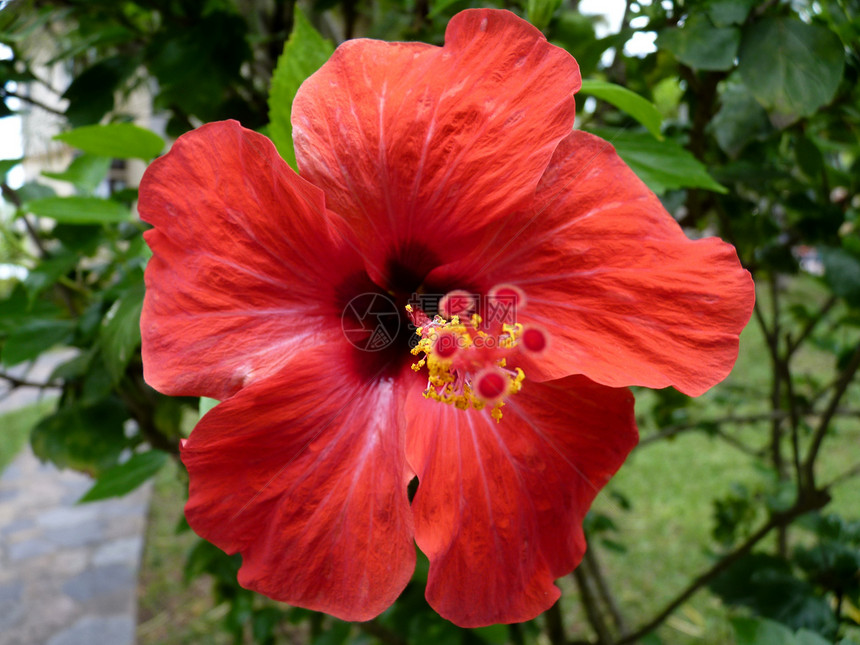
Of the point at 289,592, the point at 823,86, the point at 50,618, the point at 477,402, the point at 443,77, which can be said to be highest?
the point at 443,77

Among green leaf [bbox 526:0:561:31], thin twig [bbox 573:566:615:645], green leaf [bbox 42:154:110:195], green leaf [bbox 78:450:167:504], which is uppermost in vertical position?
green leaf [bbox 526:0:561:31]

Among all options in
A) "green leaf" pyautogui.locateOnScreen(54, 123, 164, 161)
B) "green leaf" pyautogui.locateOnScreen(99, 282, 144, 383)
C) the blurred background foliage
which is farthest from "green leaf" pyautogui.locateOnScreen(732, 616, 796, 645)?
"green leaf" pyautogui.locateOnScreen(54, 123, 164, 161)

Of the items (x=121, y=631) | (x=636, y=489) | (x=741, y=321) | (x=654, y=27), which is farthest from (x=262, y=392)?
(x=636, y=489)

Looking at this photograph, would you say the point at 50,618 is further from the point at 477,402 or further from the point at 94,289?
the point at 477,402

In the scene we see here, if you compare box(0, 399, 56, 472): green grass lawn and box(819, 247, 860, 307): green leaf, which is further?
box(0, 399, 56, 472): green grass lawn

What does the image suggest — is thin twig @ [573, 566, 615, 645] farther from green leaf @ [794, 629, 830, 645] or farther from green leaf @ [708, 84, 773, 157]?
green leaf @ [708, 84, 773, 157]

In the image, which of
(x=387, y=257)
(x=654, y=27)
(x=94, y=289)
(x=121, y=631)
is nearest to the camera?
(x=387, y=257)
